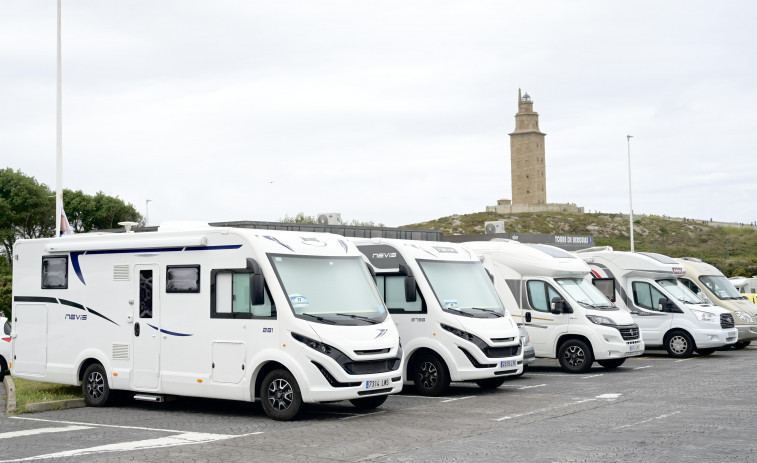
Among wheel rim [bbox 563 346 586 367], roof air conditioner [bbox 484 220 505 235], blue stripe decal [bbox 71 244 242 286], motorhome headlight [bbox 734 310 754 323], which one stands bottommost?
wheel rim [bbox 563 346 586 367]

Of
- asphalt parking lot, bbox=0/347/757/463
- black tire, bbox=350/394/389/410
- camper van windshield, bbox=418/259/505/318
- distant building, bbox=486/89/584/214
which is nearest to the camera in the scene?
asphalt parking lot, bbox=0/347/757/463

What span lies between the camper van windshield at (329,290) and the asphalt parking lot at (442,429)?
1465 millimetres

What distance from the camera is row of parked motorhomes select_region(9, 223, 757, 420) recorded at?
12516mm

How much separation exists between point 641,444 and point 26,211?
50881 millimetres

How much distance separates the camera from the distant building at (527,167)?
12019cm

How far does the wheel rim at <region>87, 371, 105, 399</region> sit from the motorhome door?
2.86 ft

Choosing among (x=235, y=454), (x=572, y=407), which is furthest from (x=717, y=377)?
(x=235, y=454)

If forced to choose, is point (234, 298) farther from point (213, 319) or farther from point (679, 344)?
point (679, 344)

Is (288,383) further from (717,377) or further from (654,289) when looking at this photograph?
(654,289)

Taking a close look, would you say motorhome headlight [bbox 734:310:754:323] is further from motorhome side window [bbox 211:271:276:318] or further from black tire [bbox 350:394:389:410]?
motorhome side window [bbox 211:271:276:318]

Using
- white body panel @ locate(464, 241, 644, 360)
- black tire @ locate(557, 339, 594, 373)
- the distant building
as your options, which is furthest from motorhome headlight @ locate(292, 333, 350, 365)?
the distant building

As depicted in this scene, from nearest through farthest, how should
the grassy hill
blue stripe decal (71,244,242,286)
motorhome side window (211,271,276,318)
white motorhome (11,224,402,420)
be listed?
1. white motorhome (11,224,402,420)
2. motorhome side window (211,271,276,318)
3. blue stripe decal (71,244,242,286)
4. the grassy hill

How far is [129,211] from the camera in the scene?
60188 millimetres

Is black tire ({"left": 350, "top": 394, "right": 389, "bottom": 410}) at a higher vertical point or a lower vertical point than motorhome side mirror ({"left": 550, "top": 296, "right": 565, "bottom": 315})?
lower
